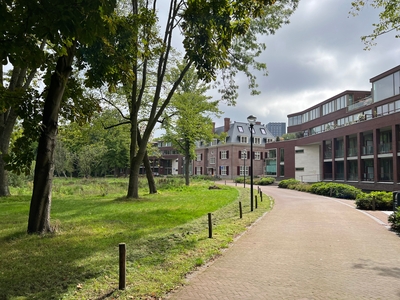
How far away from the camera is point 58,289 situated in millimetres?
5254

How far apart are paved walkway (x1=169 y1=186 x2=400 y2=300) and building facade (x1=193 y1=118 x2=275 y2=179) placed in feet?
179

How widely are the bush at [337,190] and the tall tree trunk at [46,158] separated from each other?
72.4ft

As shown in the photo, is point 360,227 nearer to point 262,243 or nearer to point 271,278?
point 262,243

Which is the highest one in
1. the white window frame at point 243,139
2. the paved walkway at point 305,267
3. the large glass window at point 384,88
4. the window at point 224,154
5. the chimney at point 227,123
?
the chimney at point 227,123

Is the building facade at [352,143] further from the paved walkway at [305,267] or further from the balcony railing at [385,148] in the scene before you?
the paved walkway at [305,267]

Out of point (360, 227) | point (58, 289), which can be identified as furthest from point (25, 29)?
point (360, 227)

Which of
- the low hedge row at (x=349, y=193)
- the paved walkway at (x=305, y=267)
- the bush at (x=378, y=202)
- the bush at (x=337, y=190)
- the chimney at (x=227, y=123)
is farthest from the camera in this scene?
the chimney at (x=227, y=123)

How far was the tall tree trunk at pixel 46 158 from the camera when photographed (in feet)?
29.9

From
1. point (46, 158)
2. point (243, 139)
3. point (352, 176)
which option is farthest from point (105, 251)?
point (243, 139)

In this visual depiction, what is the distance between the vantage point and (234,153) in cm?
6781

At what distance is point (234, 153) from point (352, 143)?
1229 inches

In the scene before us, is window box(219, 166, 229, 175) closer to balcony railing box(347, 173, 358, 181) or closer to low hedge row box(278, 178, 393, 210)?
low hedge row box(278, 178, 393, 210)

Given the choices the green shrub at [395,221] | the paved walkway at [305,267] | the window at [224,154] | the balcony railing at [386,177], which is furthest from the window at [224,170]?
the green shrub at [395,221]

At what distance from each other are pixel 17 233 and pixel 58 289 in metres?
4.81
